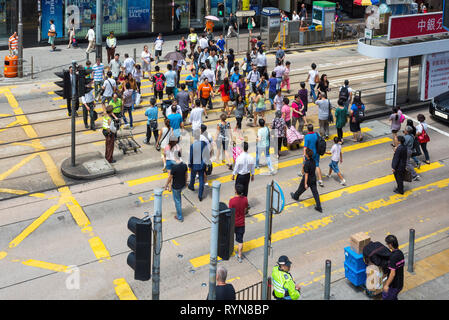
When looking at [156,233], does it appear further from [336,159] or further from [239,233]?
[336,159]

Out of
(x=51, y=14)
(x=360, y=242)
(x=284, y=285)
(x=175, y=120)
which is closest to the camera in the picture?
(x=284, y=285)

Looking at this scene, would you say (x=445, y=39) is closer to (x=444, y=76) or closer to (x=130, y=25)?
(x=444, y=76)

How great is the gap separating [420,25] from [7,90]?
16272mm

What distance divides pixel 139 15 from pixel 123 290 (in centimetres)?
2585

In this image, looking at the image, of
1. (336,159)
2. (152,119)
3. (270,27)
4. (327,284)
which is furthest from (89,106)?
(270,27)

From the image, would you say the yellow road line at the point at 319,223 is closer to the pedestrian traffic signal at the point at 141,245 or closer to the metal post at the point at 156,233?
the metal post at the point at 156,233

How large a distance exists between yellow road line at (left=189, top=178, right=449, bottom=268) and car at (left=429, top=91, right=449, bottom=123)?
4.94m

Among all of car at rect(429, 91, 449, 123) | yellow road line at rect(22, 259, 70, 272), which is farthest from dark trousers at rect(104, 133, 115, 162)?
car at rect(429, 91, 449, 123)

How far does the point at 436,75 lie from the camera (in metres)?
24.4

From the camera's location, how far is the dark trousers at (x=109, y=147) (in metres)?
17.7

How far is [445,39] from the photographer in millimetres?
23938

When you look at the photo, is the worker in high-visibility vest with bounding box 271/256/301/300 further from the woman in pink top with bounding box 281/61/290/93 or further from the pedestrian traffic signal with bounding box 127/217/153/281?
the woman in pink top with bounding box 281/61/290/93

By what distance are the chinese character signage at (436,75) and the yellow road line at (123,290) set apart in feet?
53.1

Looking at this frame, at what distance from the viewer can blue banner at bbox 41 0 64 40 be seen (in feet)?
107
